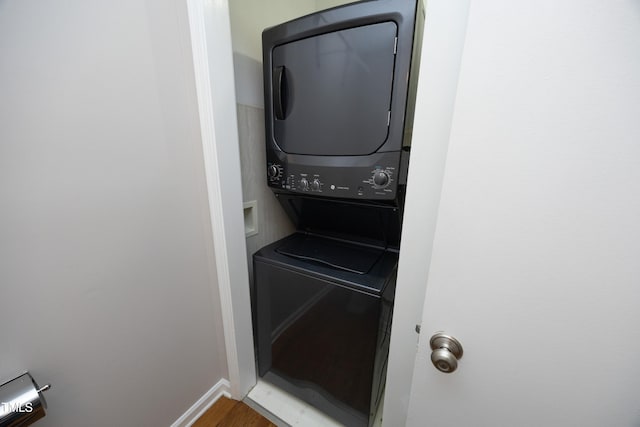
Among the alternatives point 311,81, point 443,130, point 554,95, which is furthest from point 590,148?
point 311,81

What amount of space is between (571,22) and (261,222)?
53.0 inches

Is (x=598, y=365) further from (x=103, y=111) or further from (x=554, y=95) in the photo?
(x=103, y=111)

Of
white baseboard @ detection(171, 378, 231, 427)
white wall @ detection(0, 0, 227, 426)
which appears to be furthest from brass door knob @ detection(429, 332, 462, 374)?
white baseboard @ detection(171, 378, 231, 427)

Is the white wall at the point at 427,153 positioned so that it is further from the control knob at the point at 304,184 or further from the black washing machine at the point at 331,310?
the control knob at the point at 304,184

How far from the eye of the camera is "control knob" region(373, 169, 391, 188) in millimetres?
880

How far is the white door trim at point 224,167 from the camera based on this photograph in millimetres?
908

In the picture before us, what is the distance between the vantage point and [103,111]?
0.76m

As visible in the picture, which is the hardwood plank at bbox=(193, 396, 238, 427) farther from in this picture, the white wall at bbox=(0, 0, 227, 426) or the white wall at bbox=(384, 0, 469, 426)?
the white wall at bbox=(384, 0, 469, 426)

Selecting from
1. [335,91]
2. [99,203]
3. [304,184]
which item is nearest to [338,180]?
[304,184]

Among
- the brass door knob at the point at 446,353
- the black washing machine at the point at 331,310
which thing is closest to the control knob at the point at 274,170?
the black washing machine at the point at 331,310

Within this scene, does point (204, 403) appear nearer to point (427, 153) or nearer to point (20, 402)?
point (20, 402)

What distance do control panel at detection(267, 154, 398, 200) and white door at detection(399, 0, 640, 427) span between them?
0.39 meters

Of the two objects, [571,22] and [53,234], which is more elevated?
[571,22]

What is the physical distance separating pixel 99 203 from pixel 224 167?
45 cm
